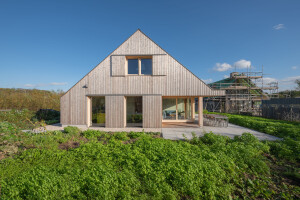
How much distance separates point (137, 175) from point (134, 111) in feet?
22.0

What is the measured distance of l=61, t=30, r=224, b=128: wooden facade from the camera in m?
8.88

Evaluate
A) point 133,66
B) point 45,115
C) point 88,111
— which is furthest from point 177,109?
point 45,115

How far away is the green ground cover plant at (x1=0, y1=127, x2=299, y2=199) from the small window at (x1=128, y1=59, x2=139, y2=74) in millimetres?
5860

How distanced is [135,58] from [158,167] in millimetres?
7619

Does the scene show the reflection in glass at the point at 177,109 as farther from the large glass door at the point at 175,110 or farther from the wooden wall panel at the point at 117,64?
the wooden wall panel at the point at 117,64

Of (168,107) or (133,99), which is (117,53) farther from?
(168,107)

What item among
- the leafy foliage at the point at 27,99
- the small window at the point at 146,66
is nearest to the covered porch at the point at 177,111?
the small window at the point at 146,66

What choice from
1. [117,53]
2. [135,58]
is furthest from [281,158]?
[117,53]

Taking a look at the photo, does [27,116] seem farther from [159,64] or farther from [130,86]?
[159,64]

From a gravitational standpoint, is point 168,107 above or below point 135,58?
below

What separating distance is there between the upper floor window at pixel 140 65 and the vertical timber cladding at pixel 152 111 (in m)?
1.82

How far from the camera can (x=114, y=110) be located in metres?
8.99

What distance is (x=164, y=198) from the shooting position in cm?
266

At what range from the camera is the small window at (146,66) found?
9102 mm
